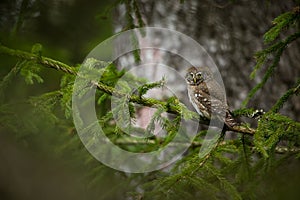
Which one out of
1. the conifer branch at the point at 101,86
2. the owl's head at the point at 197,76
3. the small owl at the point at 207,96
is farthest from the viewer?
the owl's head at the point at 197,76

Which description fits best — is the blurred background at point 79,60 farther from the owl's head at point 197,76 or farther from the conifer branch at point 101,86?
the owl's head at point 197,76

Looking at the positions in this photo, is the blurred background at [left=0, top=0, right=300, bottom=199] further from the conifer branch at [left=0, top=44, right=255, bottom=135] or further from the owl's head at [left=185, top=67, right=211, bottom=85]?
the owl's head at [left=185, top=67, right=211, bottom=85]

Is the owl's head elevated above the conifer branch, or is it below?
above

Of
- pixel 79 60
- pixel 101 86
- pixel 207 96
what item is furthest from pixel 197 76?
pixel 79 60

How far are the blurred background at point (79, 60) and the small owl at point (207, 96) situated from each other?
700 mm

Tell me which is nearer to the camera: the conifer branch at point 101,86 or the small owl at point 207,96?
the conifer branch at point 101,86

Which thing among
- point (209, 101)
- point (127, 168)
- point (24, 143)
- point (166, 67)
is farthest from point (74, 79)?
point (166, 67)

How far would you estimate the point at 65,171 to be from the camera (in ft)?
12.2

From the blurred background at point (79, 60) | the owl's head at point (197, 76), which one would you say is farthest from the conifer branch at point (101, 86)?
the owl's head at point (197, 76)

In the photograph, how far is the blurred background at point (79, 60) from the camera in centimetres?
311

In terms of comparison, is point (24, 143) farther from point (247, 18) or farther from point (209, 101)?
point (247, 18)

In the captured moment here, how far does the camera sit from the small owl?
273cm

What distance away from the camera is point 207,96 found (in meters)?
2.93

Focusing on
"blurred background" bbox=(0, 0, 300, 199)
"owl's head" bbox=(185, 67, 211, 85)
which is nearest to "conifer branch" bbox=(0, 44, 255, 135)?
"blurred background" bbox=(0, 0, 300, 199)
